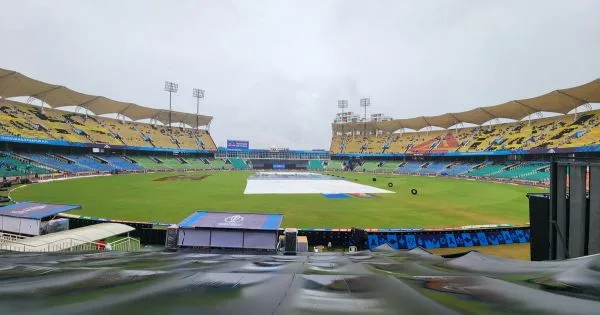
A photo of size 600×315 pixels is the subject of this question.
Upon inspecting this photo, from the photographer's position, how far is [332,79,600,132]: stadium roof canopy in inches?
2220

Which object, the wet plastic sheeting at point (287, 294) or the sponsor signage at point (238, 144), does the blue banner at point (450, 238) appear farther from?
the sponsor signage at point (238, 144)

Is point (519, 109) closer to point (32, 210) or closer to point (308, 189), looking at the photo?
point (308, 189)

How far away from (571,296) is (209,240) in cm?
1209

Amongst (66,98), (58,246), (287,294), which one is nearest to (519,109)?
(287,294)

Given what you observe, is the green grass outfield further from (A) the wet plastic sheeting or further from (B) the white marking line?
(A) the wet plastic sheeting

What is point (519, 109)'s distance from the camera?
69250 millimetres

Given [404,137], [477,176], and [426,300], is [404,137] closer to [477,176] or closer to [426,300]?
[477,176]

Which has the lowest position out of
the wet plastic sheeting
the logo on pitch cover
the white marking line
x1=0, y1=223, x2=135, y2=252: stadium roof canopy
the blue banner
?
the blue banner

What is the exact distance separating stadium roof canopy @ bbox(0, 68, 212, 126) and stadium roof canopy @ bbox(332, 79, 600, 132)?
264ft

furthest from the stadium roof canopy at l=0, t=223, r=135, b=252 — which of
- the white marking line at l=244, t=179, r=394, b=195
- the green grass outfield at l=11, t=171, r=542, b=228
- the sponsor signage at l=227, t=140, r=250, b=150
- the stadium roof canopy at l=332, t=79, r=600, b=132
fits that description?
the sponsor signage at l=227, t=140, r=250, b=150

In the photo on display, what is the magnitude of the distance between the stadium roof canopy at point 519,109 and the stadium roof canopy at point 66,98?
8043cm

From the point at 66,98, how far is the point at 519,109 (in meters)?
111

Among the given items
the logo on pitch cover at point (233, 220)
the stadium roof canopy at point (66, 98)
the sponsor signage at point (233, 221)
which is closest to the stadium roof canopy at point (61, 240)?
the sponsor signage at point (233, 221)

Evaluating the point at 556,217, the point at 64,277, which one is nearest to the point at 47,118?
the point at 64,277
